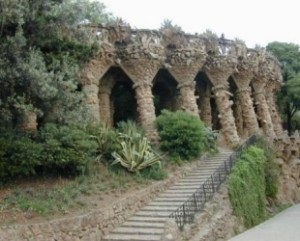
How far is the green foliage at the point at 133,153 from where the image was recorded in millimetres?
14602

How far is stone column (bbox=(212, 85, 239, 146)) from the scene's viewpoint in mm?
21656

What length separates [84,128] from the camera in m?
14.2

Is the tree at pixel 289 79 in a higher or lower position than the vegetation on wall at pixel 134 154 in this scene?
higher

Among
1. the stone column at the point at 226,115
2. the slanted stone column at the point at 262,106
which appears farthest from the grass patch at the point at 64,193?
the slanted stone column at the point at 262,106

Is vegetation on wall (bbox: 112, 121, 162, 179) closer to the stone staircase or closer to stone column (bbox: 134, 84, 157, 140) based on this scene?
the stone staircase

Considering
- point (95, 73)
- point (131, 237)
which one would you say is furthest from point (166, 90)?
point (131, 237)

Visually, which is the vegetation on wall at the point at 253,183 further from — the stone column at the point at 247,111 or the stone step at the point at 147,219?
the stone column at the point at 247,111

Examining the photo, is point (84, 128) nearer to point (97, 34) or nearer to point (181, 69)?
point (97, 34)

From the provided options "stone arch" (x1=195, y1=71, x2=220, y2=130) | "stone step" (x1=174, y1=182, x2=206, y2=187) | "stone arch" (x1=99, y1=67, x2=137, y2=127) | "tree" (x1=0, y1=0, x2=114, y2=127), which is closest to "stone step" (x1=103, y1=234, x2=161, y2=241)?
"tree" (x1=0, y1=0, x2=114, y2=127)

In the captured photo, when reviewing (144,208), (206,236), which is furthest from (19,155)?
(206,236)

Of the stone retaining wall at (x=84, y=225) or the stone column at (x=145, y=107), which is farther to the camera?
the stone column at (x=145, y=107)

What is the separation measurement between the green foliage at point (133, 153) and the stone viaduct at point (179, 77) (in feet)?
4.76

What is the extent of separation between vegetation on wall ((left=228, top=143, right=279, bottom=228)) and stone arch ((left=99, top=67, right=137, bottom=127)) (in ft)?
22.1

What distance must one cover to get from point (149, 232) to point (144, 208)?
1.91 m
